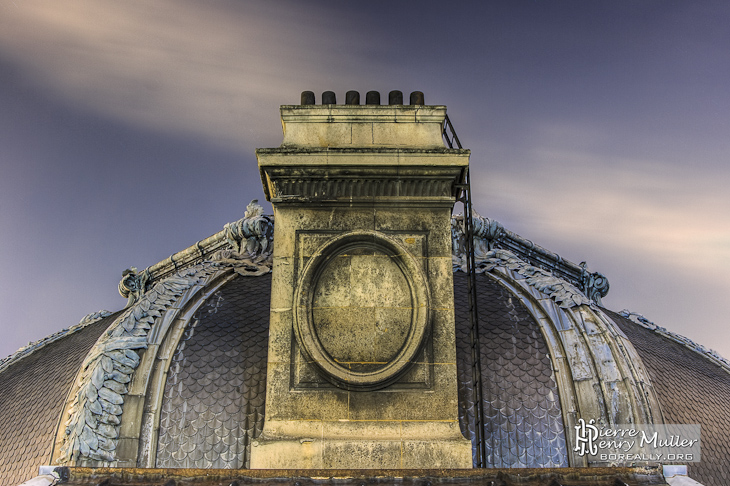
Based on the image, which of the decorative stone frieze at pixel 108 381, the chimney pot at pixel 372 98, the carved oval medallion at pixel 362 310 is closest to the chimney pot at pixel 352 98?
the chimney pot at pixel 372 98

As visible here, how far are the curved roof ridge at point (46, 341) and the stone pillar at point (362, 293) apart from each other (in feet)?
46.8

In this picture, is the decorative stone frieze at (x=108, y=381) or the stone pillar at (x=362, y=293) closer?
the stone pillar at (x=362, y=293)

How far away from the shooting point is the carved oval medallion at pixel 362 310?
388 inches

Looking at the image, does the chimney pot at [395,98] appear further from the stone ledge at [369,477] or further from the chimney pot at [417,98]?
the stone ledge at [369,477]

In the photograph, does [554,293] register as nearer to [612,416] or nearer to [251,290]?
[612,416]

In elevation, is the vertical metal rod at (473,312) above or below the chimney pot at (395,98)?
below

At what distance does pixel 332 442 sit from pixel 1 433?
1268cm

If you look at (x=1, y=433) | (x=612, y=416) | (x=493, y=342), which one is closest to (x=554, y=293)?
(x=493, y=342)

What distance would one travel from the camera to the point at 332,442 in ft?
31.0

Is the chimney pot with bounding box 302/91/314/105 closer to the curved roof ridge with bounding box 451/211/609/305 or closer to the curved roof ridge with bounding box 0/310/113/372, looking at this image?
the curved roof ridge with bounding box 451/211/609/305

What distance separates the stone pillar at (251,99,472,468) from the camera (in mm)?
9586

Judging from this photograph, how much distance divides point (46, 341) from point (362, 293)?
645 inches

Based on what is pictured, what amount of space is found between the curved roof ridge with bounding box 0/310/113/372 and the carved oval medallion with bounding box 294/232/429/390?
1503 centimetres

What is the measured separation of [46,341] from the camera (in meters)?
23.2
